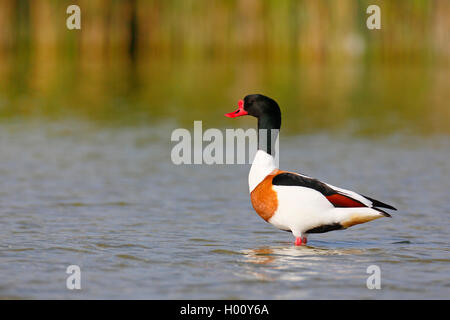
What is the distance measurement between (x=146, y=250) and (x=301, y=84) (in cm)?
1906

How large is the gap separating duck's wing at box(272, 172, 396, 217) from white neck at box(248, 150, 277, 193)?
0.33 metres

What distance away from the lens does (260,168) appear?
8211 millimetres

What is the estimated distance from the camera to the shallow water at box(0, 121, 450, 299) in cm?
638

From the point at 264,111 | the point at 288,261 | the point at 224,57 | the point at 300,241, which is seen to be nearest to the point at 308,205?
the point at 300,241

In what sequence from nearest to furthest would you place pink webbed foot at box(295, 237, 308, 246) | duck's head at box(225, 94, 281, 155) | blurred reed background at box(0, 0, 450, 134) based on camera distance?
pink webbed foot at box(295, 237, 308, 246)
duck's head at box(225, 94, 281, 155)
blurred reed background at box(0, 0, 450, 134)

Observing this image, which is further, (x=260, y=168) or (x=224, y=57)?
(x=224, y=57)

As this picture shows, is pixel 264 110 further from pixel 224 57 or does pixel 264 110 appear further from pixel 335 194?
pixel 224 57

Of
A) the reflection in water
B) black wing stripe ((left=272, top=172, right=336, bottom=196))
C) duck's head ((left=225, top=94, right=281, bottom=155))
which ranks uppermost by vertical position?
duck's head ((left=225, top=94, right=281, bottom=155))

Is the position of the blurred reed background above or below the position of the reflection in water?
above

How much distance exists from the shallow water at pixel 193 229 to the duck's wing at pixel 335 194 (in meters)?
0.45

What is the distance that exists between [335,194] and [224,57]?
27514 mm

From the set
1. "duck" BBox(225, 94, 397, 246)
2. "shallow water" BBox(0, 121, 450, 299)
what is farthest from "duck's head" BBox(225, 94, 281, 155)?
"shallow water" BBox(0, 121, 450, 299)

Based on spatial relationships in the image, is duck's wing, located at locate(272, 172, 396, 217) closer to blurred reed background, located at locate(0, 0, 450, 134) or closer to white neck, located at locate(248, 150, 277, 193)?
white neck, located at locate(248, 150, 277, 193)
